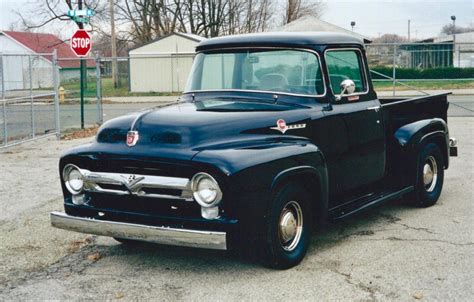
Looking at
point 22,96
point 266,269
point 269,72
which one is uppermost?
point 269,72

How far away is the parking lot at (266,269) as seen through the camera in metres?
5.17

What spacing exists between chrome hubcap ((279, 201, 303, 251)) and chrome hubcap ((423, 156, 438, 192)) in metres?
2.72

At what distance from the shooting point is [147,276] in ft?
18.4

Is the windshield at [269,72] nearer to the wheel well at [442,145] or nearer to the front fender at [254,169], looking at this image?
the front fender at [254,169]

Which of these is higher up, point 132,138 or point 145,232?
point 132,138

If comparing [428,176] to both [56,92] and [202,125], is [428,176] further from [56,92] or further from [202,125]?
[56,92]

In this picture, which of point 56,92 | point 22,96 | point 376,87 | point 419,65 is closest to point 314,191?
point 22,96

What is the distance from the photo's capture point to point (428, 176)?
811 cm

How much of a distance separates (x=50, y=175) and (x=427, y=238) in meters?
6.67

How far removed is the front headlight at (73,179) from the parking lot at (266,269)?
706 mm

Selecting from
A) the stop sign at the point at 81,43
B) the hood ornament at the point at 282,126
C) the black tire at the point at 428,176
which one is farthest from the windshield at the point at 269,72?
the stop sign at the point at 81,43

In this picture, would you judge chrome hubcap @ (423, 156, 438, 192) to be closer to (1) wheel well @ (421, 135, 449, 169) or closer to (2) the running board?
(1) wheel well @ (421, 135, 449, 169)

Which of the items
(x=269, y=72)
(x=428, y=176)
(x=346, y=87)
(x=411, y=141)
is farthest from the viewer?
(x=428, y=176)

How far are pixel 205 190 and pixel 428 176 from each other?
3887 millimetres
